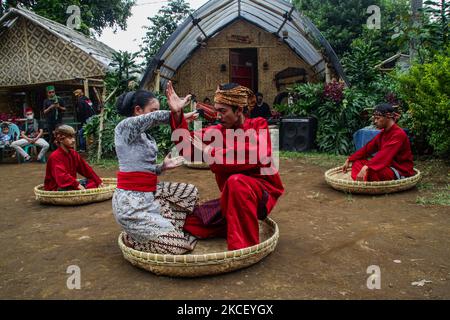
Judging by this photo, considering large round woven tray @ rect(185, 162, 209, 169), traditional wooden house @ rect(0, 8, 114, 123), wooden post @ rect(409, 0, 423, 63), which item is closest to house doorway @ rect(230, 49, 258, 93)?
traditional wooden house @ rect(0, 8, 114, 123)

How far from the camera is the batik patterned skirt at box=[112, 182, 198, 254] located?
263cm

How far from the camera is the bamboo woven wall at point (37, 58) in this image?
10.5 metres

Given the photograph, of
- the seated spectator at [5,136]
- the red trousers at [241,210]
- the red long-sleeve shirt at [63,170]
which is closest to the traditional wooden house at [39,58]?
the seated spectator at [5,136]

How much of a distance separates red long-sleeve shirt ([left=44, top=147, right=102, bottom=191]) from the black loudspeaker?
5041 mm

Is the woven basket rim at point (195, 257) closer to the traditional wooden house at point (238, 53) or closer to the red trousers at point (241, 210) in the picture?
the red trousers at point (241, 210)

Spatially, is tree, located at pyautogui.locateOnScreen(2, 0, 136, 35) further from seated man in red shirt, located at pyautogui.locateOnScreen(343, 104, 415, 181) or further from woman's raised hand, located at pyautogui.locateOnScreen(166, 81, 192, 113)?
woman's raised hand, located at pyautogui.locateOnScreen(166, 81, 192, 113)

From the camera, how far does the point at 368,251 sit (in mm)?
2828

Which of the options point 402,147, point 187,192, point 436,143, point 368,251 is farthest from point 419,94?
point 187,192

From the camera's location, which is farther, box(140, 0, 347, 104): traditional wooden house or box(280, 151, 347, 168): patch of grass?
box(140, 0, 347, 104): traditional wooden house

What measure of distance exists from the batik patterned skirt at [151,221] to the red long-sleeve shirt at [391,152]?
2603 millimetres

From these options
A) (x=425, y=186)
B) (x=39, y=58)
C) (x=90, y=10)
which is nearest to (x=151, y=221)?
(x=425, y=186)

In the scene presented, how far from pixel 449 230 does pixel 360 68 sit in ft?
20.9

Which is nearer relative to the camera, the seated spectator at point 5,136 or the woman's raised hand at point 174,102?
the woman's raised hand at point 174,102
